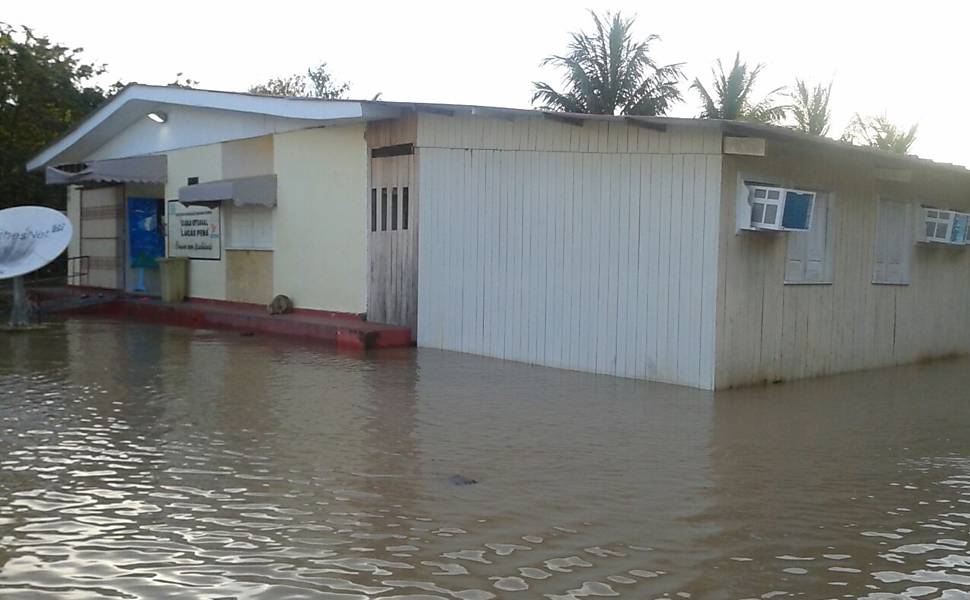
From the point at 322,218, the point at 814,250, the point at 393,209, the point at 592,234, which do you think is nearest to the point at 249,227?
the point at 322,218

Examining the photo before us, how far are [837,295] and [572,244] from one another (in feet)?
11.6

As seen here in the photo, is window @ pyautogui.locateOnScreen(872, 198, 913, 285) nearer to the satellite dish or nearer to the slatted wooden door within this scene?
the slatted wooden door

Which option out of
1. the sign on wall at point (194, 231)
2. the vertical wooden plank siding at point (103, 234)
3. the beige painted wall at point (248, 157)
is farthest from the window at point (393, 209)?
the vertical wooden plank siding at point (103, 234)

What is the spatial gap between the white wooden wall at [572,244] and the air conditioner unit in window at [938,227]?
17.7ft

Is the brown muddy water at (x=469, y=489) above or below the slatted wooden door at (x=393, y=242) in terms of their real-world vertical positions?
below

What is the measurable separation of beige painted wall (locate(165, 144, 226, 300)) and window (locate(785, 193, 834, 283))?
1068 centimetres

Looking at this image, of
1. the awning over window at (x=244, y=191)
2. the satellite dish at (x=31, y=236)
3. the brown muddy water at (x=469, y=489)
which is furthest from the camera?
the awning over window at (x=244, y=191)

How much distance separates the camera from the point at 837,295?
1226cm

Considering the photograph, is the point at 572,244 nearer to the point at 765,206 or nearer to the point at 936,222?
the point at 765,206

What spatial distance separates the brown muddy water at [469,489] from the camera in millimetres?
4469

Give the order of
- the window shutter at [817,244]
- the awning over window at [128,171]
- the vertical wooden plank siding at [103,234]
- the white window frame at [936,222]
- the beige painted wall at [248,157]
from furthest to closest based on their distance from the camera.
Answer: the vertical wooden plank siding at [103,234] < the awning over window at [128,171] < the beige painted wall at [248,157] < the white window frame at [936,222] < the window shutter at [817,244]

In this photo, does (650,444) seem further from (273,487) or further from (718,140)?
(718,140)

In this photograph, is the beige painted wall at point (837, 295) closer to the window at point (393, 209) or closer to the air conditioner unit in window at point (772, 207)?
the air conditioner unit in window at point (772, 207)

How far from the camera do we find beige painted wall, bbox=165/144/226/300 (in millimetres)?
18016
